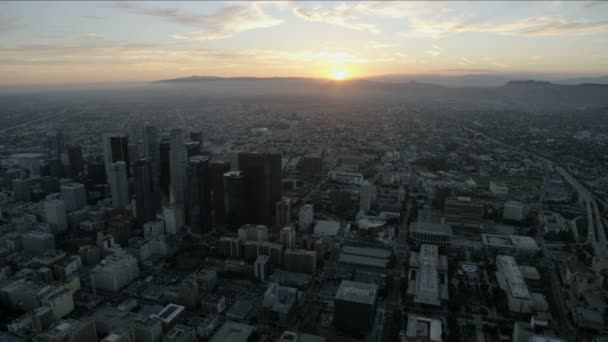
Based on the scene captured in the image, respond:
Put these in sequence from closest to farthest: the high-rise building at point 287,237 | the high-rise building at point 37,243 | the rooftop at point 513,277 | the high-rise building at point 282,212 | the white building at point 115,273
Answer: the rooftop at point 513,277 < the white building at point 115,273 < the high-rise building at point 287,237 < the high-rise building at point 37,243 < the high-rise building at point 282,212

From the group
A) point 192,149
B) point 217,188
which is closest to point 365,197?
point 217,188

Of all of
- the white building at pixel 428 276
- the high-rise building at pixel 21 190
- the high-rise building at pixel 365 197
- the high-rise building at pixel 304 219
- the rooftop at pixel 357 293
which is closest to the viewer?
the rooftop at pixel 357 293

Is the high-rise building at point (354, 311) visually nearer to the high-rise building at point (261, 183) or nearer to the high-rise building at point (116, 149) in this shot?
the high-rise building at point (261, 183)

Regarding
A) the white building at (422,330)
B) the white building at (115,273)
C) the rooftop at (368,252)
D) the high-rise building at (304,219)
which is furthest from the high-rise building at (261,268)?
the white building at (422,330)

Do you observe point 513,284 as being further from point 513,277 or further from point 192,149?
point 192,149

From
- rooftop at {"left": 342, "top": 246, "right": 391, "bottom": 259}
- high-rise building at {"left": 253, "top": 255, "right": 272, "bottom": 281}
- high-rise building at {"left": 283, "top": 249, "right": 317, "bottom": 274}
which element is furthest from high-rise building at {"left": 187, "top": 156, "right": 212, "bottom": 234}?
rooftop at {"left": 342, "top": 246, "right": 391, "bottom": 259}

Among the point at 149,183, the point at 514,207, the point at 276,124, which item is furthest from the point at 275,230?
the point at 276,124

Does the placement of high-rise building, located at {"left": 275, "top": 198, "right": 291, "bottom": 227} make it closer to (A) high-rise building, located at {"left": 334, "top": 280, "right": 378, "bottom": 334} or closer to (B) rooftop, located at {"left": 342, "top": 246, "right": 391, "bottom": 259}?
(B) rooftop, located at {"left": 342, "top": 246, "right": 391, "bottom": 259}
